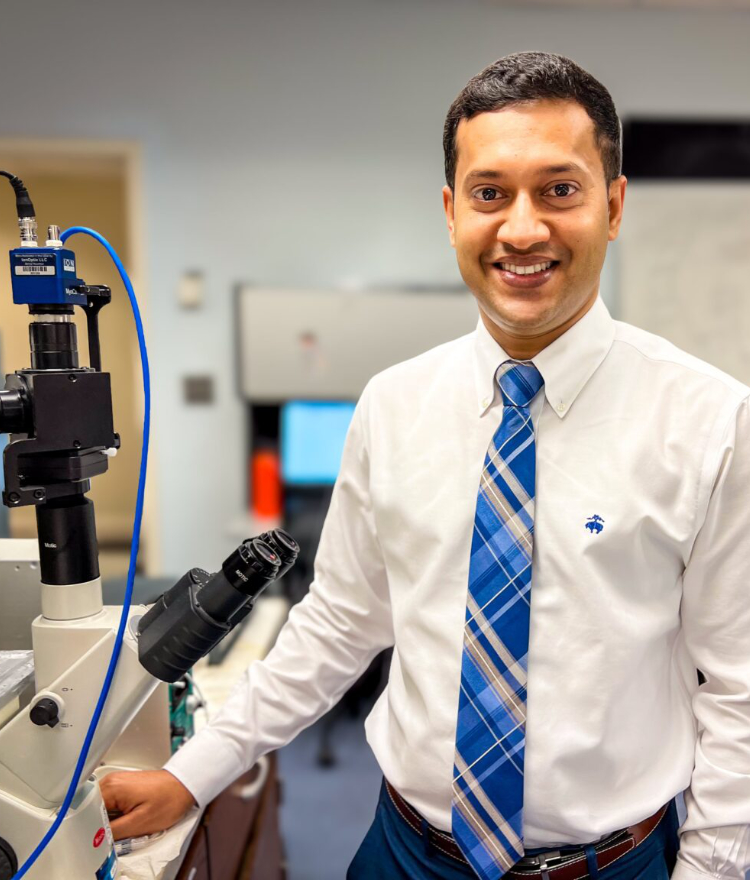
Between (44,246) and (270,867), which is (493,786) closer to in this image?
(44,246)

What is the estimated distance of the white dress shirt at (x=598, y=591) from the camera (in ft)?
2.85

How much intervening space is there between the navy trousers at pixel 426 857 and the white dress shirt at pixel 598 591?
0.09 feet

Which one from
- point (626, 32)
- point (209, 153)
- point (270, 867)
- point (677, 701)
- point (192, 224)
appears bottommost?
point (270, 867)

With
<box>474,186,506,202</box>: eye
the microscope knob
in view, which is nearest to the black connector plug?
<box>474,186,506,202</box>: eye

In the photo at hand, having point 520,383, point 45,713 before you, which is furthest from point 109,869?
point 520,383

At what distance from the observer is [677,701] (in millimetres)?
937

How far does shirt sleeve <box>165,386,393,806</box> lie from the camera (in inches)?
41.7

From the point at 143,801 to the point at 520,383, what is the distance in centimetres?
70

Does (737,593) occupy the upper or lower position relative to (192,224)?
lower

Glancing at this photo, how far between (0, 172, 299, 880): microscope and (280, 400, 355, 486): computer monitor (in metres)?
2.24

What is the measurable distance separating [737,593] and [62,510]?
29.2 inches

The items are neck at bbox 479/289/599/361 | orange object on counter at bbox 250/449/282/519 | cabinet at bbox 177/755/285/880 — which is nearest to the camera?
neck at bbox 479/289/599/361

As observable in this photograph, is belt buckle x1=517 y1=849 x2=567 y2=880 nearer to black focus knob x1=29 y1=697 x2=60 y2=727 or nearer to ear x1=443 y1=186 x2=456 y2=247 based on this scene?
black focus knob x1=29 y1=697 x2=60 y2=727

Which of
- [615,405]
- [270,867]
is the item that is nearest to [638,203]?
[615,405]
